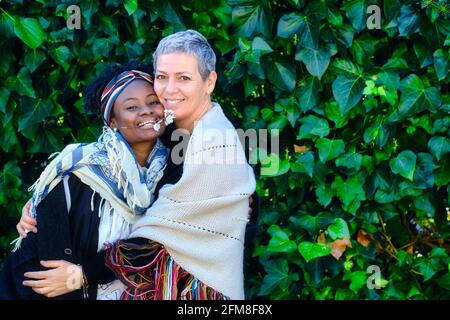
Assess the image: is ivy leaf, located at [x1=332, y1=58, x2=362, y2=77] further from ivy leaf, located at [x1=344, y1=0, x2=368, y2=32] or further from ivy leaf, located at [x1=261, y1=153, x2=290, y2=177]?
ivy leaf, located at [x1=261, y1=153, x2=290, y2=177]

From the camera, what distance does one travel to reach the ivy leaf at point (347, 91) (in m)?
3.50

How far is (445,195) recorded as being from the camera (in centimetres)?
366

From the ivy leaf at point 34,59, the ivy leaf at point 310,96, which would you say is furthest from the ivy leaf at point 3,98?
the ivy leaf at point 310,96

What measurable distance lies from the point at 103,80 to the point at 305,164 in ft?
3.25

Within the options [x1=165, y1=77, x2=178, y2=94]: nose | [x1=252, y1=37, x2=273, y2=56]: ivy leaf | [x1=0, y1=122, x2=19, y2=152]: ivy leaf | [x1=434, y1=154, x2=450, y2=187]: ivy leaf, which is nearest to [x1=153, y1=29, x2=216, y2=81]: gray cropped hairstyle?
[x1=165, y1=77, x2=178, y2=94]: nose

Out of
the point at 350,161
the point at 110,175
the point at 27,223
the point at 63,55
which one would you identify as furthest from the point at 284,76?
the point at 27,223

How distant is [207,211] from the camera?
3.08m

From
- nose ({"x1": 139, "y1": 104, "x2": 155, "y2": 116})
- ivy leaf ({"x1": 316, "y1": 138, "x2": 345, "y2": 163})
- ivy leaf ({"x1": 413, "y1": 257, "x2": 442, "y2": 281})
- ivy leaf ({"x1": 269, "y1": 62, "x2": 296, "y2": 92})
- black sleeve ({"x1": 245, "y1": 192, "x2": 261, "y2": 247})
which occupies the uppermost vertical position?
→ ivy leaf ({"x1": 269, "y1": 62, "x2": 296, "y2": 92})

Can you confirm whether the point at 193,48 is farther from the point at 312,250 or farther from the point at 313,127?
the point at 312,250

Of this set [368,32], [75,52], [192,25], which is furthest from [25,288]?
[368,32]

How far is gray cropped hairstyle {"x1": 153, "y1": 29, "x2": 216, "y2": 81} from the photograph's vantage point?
10.3ft

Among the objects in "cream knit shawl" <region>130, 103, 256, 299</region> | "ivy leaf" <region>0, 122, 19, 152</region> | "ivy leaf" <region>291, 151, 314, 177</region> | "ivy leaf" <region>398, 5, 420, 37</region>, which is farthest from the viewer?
"ivy leaf" <region>0, 122, 19, 152</region>

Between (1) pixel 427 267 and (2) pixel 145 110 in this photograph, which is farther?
(1) pixel 427 267
